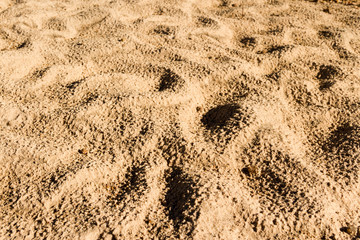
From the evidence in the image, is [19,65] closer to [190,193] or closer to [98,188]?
[98,188]

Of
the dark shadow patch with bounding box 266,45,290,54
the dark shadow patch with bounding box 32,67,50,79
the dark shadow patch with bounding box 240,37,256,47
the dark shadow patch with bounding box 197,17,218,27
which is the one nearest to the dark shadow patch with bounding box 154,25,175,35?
the dark shadow patch with bounding box 197,17,218,27

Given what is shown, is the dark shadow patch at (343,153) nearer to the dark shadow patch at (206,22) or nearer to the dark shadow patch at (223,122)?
the dark shadow patch at (223,122)

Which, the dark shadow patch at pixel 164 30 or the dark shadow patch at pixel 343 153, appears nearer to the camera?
the dark shadow patch at pixel 343 153

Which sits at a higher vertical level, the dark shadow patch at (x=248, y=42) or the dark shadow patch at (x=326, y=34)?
the dark shadow patch at (x=326, y=34)

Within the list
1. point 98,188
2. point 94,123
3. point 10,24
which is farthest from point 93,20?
point 98,188

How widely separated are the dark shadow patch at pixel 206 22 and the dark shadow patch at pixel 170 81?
53 cm

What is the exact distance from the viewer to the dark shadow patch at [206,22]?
179cm

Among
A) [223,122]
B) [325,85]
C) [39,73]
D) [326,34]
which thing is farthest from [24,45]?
→ [326,34]

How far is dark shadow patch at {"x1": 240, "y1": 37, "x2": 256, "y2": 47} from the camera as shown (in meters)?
1.65

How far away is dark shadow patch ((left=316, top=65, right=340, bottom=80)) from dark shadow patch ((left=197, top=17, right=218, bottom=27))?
61 centimetres

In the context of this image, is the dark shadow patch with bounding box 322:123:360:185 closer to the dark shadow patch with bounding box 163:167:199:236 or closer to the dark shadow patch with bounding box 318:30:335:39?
the dark shadow patch with bounding box 163:167:199:236

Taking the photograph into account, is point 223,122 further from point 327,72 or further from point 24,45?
point 24,45

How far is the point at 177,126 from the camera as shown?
1143 mm

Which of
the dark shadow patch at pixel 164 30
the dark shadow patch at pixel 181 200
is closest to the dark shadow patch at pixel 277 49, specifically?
the dark shadow patch at pixel 164 30
